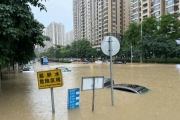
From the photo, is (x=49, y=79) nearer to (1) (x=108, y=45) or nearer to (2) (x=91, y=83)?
(2) (x=91, y=83)

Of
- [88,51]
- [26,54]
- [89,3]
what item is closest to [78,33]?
[89,3]

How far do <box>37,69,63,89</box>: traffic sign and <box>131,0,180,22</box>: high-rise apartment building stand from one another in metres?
68.0

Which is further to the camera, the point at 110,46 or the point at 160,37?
the point at 160,37

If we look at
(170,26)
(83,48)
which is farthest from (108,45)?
(83,48)

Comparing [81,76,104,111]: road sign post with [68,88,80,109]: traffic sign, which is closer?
[81,76,104,111]: road sign post

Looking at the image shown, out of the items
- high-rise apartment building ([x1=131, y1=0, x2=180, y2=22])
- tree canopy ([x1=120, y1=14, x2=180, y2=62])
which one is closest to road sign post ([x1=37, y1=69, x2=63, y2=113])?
tree canopy ([x1=120, y1=14, x2=180, y2=62])

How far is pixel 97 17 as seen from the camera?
119 metres

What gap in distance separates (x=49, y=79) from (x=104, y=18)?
351 ft

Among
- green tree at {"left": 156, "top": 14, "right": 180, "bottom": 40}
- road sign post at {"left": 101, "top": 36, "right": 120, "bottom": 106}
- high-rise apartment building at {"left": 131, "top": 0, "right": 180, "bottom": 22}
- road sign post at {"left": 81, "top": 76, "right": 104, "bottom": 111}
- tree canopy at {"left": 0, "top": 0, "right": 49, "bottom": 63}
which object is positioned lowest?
road sign post at {"left": 81, "top": 76, "right": 104, "bottom": 111}

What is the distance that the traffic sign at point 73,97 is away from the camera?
7.72m

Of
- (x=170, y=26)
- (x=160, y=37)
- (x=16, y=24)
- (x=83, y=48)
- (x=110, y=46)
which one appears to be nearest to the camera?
(x=110, y=46)

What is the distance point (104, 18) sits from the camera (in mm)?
111500

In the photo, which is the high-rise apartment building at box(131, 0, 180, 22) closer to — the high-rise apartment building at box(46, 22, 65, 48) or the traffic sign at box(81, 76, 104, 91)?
the traffic sign at box(81, 76, 104, 91)

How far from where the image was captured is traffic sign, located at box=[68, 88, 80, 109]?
25.3 ft
